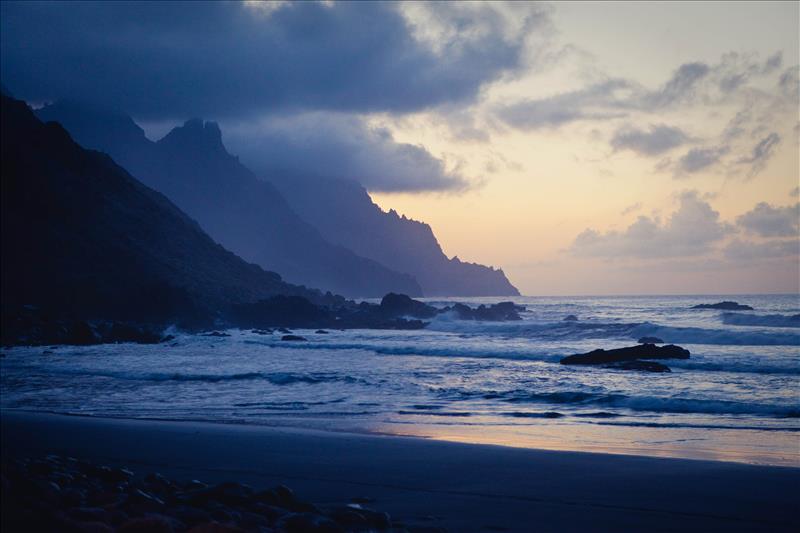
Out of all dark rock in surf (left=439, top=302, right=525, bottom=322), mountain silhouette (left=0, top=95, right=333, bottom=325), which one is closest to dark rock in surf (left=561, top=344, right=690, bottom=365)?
mountain silhouette (left=0, top=95, right=333, bottom=325)

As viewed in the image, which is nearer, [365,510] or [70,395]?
[365,510]

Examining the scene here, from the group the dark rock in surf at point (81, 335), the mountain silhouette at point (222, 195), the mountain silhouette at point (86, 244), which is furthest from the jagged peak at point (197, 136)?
the dark rock in surf at point (81, 335)

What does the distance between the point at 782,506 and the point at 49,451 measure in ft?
26.4

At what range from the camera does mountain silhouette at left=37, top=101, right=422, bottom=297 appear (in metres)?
129

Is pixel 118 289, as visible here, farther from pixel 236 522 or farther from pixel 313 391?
pixel 236 522

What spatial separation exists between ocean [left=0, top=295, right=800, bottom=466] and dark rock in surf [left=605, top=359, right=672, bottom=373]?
1.31 ft

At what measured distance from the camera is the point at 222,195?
14050 cm

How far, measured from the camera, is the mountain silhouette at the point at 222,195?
129 metres

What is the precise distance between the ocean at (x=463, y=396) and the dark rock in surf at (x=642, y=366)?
0.40m

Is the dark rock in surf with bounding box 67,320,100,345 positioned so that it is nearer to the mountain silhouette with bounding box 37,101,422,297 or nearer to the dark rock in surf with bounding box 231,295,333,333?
the dark rock in surf with bounding box 231,295,333,333

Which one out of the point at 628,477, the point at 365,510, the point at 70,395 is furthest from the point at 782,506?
the point at 70,395

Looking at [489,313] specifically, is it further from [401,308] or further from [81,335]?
Result: [81,335]

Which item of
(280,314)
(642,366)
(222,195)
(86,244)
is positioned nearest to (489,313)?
(280,314)

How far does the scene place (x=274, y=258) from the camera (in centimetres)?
14100
